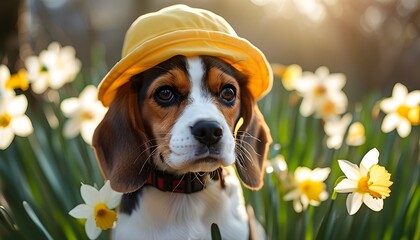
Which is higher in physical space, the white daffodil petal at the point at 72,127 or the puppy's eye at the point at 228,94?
the puppy's eye at the point at 228,94

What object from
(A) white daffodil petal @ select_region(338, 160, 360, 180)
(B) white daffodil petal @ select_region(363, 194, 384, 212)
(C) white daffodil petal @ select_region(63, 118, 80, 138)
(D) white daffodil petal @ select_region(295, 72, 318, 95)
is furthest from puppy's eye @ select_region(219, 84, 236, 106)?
(D) white daffodil petal @ select_region(295, 72, 318, 95)

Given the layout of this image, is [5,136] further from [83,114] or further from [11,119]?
[83,114]

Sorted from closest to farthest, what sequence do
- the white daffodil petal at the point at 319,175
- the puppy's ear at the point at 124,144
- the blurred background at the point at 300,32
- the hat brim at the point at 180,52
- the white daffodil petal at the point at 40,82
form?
the hat brim at the point at 180,52 → the puppy's ear at the point at 124,144 → the white daffodil petal at the point at 319,175 → the white daffodil petal at the point at 40,82 → the blurred background at the point at 300,32

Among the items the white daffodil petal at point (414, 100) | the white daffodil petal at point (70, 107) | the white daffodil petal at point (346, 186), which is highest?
the white daffodil petal at point (414, 100)

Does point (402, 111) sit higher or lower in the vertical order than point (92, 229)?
higher

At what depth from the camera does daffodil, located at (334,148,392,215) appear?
190 centimetres

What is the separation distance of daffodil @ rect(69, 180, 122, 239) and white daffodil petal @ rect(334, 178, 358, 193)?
0.78 m

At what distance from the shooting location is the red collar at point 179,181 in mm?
2150

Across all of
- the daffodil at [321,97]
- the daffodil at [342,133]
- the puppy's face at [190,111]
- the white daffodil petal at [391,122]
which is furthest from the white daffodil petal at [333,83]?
the puppy's face at [190,111]

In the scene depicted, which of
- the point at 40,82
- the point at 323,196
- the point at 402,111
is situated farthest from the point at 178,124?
the point at 40,82

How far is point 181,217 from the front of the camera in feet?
7.07

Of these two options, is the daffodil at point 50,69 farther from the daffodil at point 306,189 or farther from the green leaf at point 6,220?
the daffodil at point 306,189

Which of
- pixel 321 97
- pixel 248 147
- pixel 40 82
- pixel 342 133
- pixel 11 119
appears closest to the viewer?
pixel 248 147

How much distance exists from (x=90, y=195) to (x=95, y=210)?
58mm
